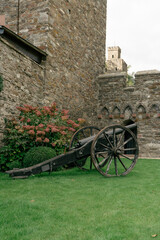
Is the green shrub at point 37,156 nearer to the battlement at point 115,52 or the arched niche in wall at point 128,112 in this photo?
the arched niche in wall at point 128,112

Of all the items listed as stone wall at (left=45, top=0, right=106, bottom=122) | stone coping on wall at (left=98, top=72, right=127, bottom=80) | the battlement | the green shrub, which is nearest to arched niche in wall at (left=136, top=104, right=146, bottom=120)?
stone coping on wall at (left=98, top=72, right=127, bottom=80)

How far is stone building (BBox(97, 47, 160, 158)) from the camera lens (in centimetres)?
1067

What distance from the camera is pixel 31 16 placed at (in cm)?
842

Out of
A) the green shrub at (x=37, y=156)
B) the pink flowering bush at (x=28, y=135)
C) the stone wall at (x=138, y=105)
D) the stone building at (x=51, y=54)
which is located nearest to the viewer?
the green shrub at (x=37, y=156)

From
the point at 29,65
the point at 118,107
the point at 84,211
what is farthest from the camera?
the point at 118,107

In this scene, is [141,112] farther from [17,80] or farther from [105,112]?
[17,80]

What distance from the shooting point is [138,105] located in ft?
36.2

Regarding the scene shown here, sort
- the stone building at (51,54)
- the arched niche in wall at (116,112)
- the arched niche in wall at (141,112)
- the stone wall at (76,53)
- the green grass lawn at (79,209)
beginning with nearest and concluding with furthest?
the green grass lawn at (79,209)
the stone building at (51,54)
the stone wall at (76,53)
the arched niche in wall at (141,112)
the arched niche in wall at (116,112)

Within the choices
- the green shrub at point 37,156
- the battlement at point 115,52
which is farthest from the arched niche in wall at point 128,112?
the battlement at point 115,52

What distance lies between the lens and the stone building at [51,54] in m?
6.82

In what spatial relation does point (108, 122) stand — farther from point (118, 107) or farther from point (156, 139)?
point (156, 139)

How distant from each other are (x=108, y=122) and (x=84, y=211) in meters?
8.63

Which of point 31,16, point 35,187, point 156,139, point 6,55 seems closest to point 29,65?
point 6,55

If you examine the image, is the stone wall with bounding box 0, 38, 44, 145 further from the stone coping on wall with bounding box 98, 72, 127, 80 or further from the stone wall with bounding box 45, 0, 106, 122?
the stone coping on wall with bounding box 98, 72, 127, 80
